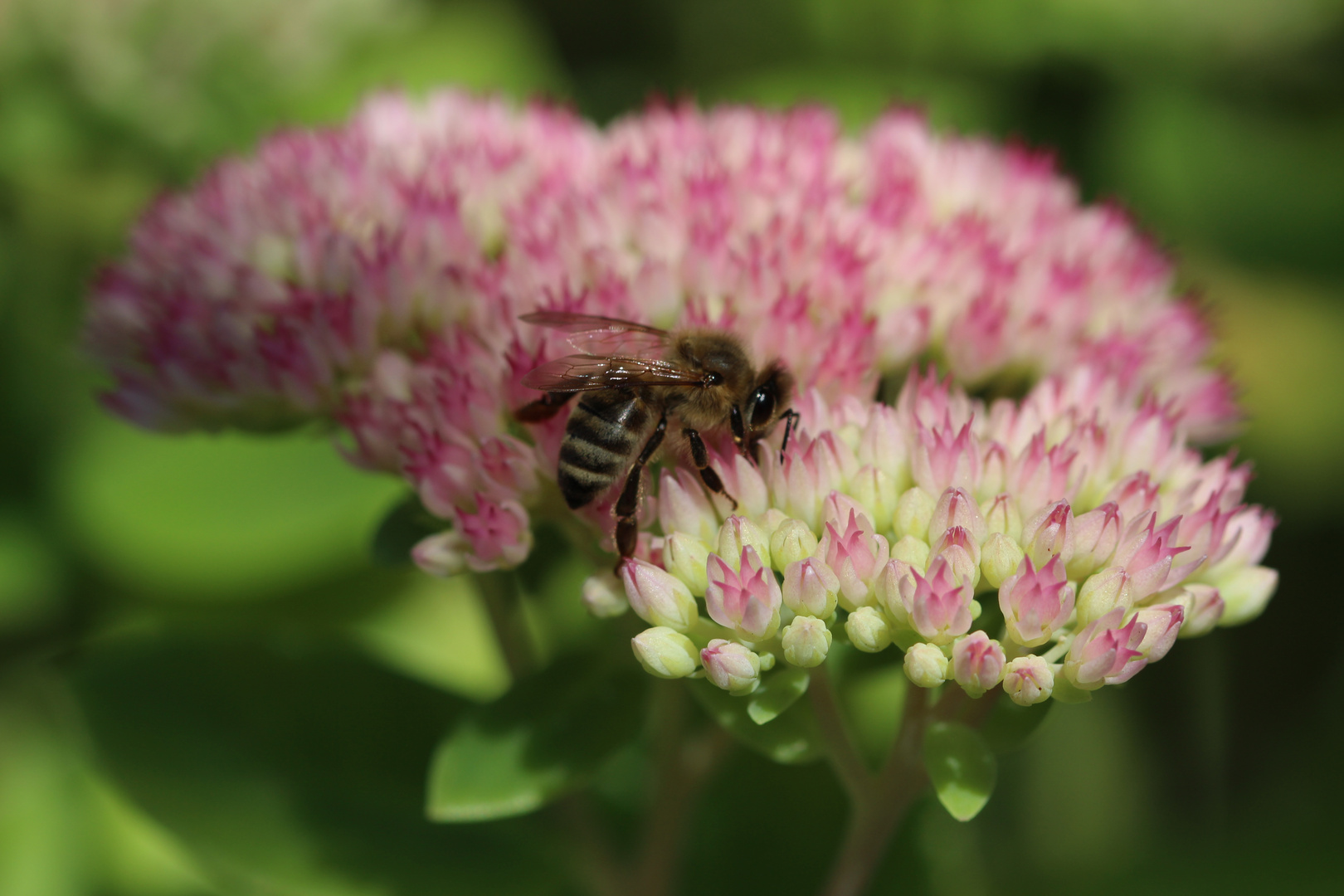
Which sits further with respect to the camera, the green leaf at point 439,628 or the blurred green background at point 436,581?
the green leaf at point 439,628

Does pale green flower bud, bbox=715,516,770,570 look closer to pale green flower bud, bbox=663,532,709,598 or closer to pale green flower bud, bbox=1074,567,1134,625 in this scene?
pale green flower bud, bbox=663,532,709,598

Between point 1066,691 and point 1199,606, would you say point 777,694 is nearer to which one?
point 1066,691

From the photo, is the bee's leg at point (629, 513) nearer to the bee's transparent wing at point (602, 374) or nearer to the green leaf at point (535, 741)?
the bee's transparent wing at point (602, 374)

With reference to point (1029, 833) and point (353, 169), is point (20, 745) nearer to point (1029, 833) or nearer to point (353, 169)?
point (353, 169)

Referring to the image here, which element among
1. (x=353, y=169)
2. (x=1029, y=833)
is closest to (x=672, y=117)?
(x=353, y=169)

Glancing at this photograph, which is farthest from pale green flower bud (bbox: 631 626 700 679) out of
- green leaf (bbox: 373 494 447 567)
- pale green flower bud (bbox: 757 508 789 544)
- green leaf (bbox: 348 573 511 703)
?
green leaf (bbox: 348 573 511 703)

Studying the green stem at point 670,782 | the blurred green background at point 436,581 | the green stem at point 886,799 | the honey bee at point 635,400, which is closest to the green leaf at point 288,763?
the blurred green background at point 436,581
